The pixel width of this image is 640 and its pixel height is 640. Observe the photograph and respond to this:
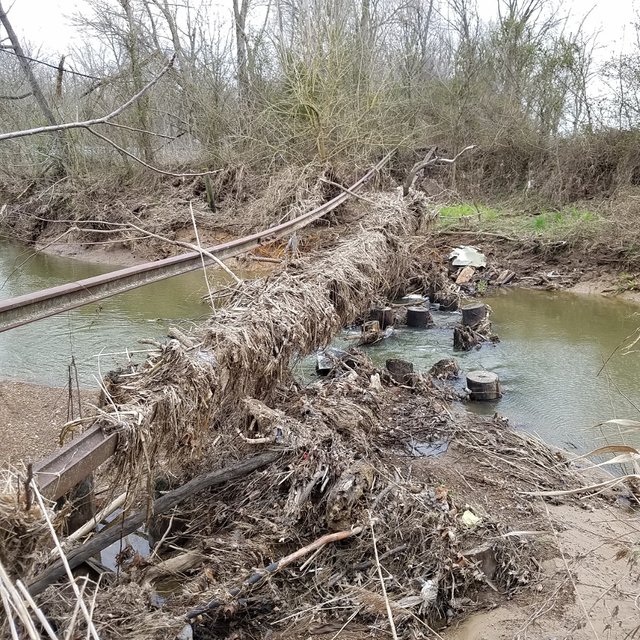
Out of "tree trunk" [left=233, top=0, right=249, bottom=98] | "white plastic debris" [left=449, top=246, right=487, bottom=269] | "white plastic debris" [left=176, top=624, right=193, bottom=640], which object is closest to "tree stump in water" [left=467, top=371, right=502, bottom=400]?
"white plastic debris" [left=176, top=624, right=193, bottom=640]

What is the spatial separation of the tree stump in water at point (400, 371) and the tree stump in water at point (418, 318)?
8.71 feet

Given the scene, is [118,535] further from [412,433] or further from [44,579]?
[412,433]

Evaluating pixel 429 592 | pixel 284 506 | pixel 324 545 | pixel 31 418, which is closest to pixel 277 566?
pixel 324 545

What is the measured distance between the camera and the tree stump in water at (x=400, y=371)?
677cm

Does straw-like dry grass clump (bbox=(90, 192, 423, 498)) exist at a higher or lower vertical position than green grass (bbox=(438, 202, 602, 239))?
higher

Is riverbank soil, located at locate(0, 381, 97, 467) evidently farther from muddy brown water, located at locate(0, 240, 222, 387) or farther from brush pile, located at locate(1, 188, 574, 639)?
brush pile, located at locate(1, 188, 574, 639)

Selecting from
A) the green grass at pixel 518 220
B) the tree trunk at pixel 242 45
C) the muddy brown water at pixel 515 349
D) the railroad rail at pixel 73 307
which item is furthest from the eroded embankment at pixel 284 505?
the tree trunk at pixel 242 45

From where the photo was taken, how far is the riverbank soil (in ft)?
17.3

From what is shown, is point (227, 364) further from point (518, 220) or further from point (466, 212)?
point (466, 212)

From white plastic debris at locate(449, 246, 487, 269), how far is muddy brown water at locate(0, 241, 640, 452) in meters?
1.28

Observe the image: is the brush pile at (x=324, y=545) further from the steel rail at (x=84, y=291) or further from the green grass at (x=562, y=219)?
the green grass at (x=562, y=219)

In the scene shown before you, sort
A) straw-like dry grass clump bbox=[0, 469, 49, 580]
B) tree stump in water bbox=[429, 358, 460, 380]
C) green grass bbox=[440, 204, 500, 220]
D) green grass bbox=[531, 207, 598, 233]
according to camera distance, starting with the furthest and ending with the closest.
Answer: green grass bbox=[440, 204, 500, 220], green grass bbox=[531, 207, 598, 233], tree stump in water bbox=[429, 358, 460, 380], straw-like dry grass clump bbox=[0, 469, 49, 580]

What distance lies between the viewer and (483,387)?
21.5ft

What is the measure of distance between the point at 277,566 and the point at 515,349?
629 cm
